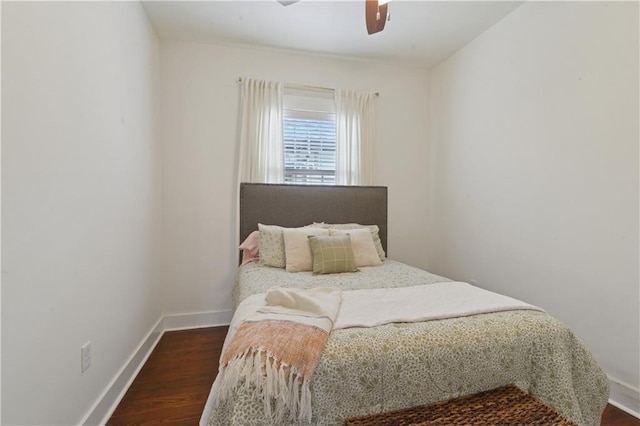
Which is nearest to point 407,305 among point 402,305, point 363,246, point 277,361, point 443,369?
point 402,305

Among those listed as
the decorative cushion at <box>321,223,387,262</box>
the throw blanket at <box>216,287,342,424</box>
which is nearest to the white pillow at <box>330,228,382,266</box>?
the decorative cushion at <box>321,223,387,262</box>

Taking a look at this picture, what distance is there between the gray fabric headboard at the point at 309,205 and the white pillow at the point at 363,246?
16.6 inches

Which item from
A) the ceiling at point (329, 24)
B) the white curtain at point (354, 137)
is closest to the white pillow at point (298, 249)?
the white curtain at point (354, 137)

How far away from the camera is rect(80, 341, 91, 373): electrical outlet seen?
1.47 meters

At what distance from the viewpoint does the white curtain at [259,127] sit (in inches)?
119

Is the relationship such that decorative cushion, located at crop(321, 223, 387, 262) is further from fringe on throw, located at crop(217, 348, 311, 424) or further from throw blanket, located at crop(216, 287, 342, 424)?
fringe on throw, located at crop(217, 348, 311, 424)

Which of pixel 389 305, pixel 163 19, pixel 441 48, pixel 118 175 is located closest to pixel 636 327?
pixel 389 305

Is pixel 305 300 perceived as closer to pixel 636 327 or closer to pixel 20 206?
A: pixel 20 206

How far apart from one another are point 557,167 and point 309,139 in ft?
7.14

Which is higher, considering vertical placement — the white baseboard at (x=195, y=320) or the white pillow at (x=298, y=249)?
the white pillow at (x=298, y=249)

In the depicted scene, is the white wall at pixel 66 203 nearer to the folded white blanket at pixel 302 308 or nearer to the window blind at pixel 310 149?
the folded white blanket at pixel 302 308

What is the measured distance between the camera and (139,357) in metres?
2.24

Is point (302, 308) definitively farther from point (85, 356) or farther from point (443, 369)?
point (85, 356)

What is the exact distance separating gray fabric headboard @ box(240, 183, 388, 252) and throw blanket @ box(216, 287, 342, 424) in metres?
1.78
